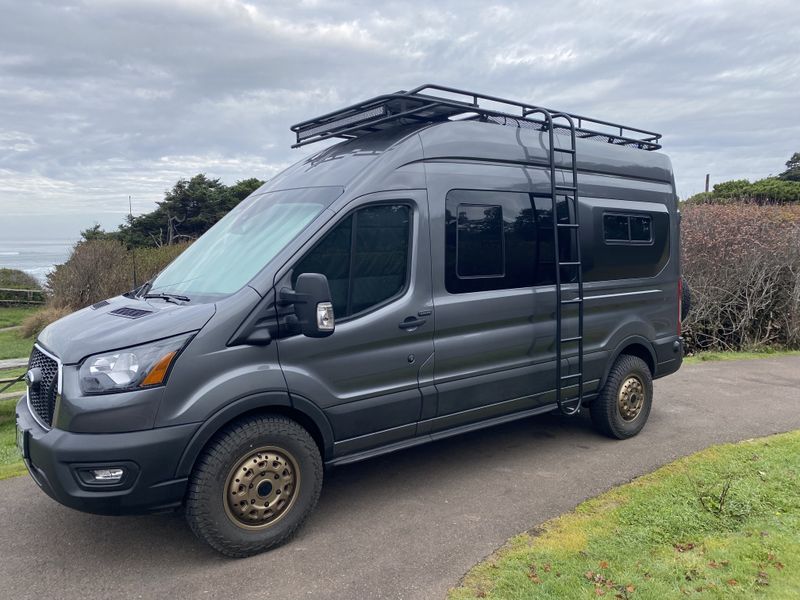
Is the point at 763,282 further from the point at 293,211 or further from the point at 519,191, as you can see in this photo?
the point at 293,211

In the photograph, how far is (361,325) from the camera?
13.5 ft

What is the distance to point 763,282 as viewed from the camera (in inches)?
478

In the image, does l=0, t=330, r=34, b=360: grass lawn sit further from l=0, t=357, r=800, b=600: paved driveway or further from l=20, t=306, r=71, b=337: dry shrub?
l=0, t=357, r=800, b=600: paved driveway

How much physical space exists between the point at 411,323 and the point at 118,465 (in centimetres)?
199

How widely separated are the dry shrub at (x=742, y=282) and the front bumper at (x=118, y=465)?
11.2m

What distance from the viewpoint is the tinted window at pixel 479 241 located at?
4.71m

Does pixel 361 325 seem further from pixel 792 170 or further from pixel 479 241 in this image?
pixel 792 170

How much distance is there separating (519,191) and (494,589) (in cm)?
303

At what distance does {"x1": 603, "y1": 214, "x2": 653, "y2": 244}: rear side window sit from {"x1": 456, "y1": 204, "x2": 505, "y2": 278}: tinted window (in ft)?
4.37

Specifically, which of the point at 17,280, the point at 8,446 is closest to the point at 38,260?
the point at 17,280

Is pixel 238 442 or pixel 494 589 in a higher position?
pixel 238 442

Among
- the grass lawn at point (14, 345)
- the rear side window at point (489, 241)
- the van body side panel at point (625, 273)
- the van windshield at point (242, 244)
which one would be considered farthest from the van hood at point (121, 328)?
the grass lawn at point (14, 345)

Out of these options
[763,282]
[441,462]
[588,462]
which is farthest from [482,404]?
[763,282]

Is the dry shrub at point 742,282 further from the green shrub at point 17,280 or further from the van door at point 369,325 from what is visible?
the green shrub at point 17,280
